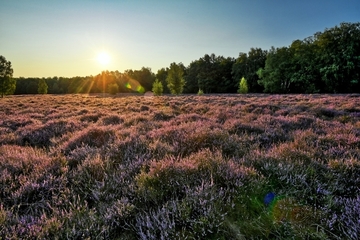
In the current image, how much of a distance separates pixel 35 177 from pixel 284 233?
331 cm

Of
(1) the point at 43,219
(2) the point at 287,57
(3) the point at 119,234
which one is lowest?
(3) the point at 119,234

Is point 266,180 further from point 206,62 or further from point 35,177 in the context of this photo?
point 206,62

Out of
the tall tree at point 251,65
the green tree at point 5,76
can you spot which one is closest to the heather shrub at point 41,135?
the green tree at point 5,76

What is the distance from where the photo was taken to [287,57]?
56.2 m

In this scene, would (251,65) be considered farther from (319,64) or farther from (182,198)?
(182,198)

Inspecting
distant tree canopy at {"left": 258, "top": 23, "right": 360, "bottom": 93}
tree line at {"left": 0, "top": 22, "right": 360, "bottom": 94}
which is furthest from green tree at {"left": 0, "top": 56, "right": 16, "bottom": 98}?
distant tree canopy at {"left": 258, "top": 23, "right": 360, "bottom": 93}

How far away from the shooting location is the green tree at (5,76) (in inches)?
1615

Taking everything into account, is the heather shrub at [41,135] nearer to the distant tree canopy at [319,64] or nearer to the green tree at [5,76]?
the green tree at [5,76]

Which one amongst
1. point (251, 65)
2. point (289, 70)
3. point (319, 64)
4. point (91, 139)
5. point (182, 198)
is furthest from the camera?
point (251, 65)

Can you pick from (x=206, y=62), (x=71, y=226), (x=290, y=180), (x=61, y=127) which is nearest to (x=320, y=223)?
(x=290, y=180)

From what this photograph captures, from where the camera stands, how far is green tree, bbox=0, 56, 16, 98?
41031 millimetres

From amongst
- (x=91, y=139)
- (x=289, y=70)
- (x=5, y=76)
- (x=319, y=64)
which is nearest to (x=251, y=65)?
(x=289, y=70)

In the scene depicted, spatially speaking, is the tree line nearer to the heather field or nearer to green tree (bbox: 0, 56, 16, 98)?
green tree (bbox: 0, 56, 16, 98)

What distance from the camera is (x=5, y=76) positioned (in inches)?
1633
